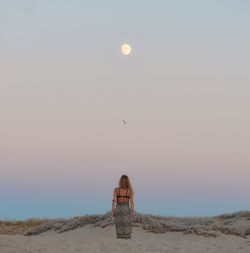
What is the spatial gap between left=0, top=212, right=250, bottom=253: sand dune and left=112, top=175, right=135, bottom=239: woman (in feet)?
1.87

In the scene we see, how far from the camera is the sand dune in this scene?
17.1 m

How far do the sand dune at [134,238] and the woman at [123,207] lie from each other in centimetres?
57

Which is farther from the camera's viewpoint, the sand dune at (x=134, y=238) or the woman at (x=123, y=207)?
the woman at (x=123, y=207)

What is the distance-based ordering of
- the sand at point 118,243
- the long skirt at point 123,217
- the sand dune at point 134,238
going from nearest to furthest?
1. the sand at point 118,243
2. the sand dune at point 134,238
3. the long skirt at point 123,217

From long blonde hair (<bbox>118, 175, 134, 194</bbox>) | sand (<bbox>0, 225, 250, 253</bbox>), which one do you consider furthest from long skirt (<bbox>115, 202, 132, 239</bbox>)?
long blonde hair (<bbox>118, 175, 134, 194</bbox>)

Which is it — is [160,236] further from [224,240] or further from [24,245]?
[24,245]

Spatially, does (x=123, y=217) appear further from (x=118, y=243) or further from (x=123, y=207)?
(x=118, y=243)

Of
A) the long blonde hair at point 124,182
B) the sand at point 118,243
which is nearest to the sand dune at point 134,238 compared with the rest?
the sand at point 118,243

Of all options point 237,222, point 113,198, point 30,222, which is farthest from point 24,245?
point 30,222

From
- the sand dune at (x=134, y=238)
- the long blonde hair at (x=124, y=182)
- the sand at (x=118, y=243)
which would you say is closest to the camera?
the sand at (x=118, y=243)

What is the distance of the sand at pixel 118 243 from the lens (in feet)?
55.1

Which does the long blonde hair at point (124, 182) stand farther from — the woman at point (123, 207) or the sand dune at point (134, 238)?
the sand dune at point (134, 238)

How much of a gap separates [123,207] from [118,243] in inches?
68.0

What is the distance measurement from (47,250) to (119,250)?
240 centimetres
